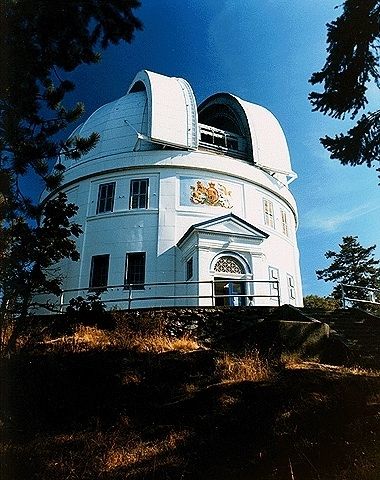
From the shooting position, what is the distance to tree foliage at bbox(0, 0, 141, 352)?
4.35 meters

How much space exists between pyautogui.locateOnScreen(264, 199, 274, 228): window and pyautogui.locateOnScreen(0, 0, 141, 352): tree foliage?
1516 centimetres

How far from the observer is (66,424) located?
5.87 m

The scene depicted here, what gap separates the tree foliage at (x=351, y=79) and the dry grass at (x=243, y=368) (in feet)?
13.0

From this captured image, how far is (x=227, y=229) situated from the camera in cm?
1644

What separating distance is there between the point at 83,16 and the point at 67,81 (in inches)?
32.2

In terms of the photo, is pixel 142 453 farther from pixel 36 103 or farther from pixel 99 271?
pixel 99 271

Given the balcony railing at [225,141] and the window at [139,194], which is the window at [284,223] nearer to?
the balcony railing at [225,141]

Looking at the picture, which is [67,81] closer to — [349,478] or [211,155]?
[349,478]

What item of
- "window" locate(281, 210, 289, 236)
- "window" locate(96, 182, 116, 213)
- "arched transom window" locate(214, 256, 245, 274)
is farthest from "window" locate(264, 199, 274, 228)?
"window" locate(96, 182, 116, 213)

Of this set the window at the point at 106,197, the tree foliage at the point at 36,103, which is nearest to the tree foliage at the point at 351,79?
the tree foliage at the point at 36,103

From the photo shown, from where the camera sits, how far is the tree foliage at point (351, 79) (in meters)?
6.27

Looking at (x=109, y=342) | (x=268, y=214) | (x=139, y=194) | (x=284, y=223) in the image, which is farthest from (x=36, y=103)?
(x=284, y=223)

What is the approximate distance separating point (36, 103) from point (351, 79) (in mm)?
5119

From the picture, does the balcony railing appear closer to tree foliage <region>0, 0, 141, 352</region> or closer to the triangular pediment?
the triangular pediment
